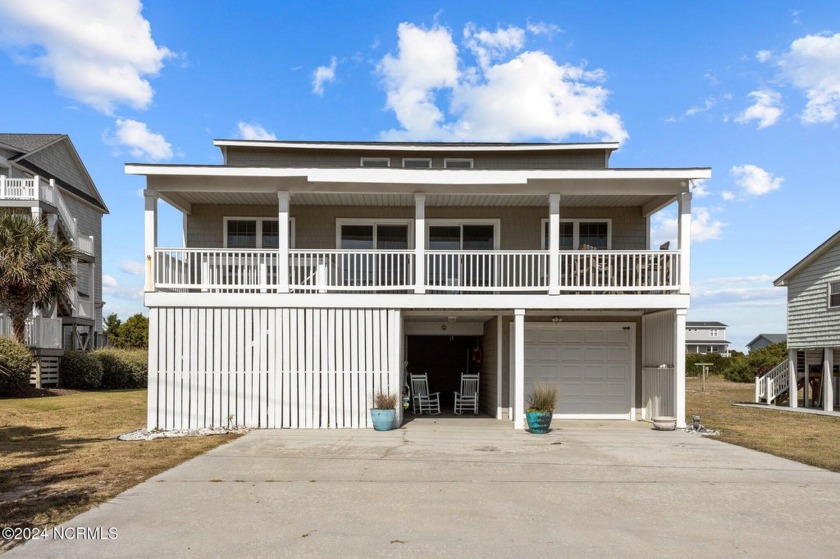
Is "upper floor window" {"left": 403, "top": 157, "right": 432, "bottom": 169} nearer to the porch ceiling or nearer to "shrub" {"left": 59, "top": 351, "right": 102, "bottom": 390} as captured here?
the porch ceiling

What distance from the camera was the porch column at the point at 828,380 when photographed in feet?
64.2

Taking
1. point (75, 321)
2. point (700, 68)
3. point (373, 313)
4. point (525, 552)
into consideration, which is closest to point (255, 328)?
point (373, 313)

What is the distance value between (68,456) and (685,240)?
11.4 m

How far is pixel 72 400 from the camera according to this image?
18406mm

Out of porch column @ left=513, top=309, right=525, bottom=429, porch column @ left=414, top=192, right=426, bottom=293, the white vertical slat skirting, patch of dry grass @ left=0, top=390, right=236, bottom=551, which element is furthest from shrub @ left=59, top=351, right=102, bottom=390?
porch column @ left=513, top=309, right=525, bottom=429

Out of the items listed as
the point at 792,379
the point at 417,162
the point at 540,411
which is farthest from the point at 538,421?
the point at 792,379

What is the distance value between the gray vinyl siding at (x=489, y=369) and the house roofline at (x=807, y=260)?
34.9 ft

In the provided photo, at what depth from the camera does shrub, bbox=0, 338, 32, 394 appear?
18.1 metres

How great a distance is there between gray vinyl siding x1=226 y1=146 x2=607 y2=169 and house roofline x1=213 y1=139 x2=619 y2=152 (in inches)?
Answer: 7.7

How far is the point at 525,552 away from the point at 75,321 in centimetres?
2542

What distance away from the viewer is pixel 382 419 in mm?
12609

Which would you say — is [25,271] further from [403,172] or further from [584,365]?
[584,365]

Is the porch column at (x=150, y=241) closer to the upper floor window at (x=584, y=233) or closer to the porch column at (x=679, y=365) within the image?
the upper floor window at (x=584, y=233)

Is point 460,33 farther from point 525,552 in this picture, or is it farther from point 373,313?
point 525,552
